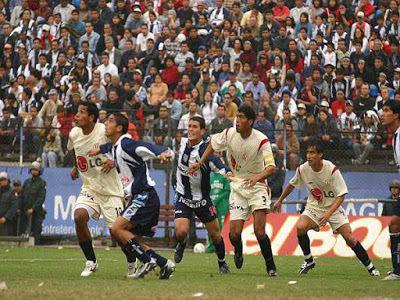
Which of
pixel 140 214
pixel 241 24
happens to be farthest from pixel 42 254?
pixel 241 24

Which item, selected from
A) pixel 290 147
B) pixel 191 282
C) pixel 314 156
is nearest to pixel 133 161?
pixel 191 282

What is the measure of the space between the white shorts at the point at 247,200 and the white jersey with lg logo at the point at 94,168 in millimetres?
1846

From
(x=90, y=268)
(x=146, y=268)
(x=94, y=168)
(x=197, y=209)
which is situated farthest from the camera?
(x=197, y=209)

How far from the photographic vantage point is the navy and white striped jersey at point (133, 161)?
15.6 meters

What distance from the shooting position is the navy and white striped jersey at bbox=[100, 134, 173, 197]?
51.3 feet

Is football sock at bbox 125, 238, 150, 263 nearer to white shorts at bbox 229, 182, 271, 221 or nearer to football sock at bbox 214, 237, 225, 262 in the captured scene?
white shorts at bbox 229, 182, 271, 221

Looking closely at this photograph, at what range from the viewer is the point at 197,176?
766 inches

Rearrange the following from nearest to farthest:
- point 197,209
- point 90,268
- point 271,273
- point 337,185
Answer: point 90,268 → point 271,273 → point 337,185 → point 197,209

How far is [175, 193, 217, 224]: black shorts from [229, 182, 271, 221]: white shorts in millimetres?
1334

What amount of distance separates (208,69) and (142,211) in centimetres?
1555

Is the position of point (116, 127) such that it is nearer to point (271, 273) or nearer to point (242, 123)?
point (242, 123)

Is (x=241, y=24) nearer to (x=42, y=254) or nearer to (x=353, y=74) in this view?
(x=353, y=74)

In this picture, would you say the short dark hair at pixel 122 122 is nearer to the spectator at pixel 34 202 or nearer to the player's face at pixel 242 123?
the player's face at pixel 242 123

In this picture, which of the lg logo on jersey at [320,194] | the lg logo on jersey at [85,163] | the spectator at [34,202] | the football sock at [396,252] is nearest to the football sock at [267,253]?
the lg logo on jersey at [320,194]
